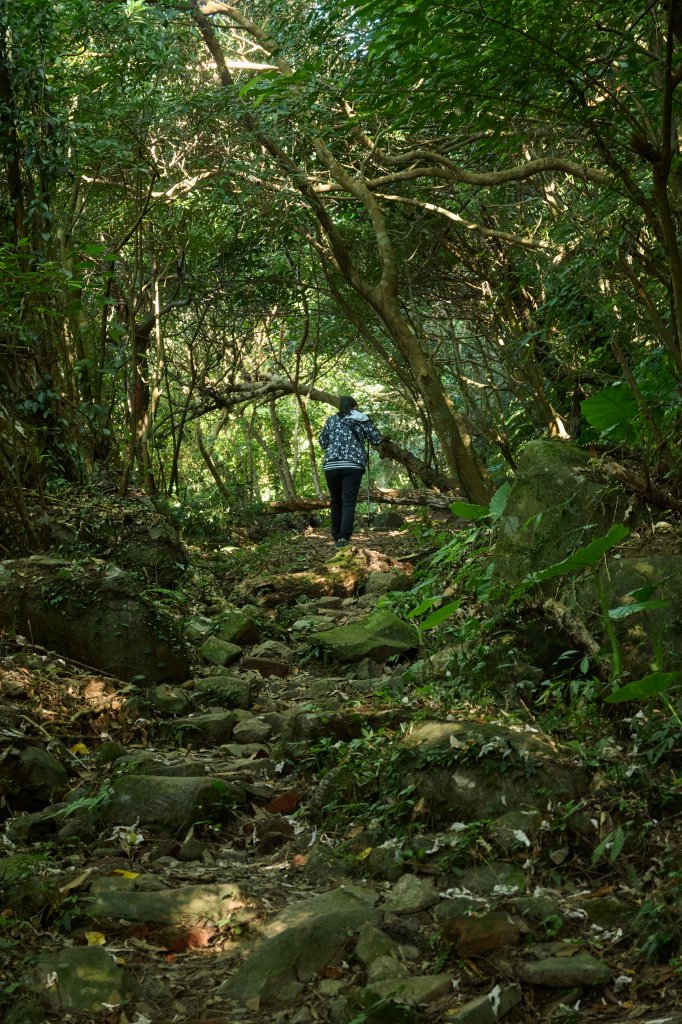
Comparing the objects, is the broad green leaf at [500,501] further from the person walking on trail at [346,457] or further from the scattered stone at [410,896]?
the person walking on trail at [346,457]

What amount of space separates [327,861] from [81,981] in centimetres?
122

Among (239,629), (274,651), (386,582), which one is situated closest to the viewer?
(274,651)

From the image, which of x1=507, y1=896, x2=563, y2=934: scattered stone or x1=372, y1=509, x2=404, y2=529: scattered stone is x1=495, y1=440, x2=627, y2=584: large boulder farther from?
x1=372, y1=509, x2=404, y2=529: scattered stone

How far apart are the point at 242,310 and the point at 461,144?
8.23 m

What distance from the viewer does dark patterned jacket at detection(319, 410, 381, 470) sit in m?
10.6

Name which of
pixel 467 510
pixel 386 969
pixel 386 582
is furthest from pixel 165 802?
pixel 386 582

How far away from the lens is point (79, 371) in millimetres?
9469

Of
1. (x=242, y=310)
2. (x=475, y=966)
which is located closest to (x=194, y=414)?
(x=242, y=310)

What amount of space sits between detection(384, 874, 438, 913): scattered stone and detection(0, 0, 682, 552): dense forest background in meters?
2.66

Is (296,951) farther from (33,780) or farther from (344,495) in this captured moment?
(344,495)

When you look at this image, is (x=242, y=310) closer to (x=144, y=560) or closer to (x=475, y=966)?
(x=144, y=560)

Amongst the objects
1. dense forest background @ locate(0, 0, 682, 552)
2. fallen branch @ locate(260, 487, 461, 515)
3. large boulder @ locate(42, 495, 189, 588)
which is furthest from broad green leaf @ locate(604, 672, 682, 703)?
fallen branch @ locate(260, 487, 461, 515)

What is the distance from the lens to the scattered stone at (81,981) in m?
3.04

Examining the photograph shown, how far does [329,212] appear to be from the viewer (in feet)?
44.6
